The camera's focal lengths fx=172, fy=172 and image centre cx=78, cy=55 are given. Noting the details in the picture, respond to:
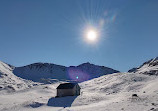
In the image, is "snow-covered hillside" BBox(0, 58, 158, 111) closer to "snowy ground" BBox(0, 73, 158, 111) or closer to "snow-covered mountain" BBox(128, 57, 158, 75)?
"snowy ground" BBox(0, 73, 158, 111)

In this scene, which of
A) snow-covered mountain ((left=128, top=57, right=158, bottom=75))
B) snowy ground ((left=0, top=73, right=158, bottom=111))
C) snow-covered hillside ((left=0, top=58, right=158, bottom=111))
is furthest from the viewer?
snow-covered mountain ((left=128, top=57, right=158, bottom=75))

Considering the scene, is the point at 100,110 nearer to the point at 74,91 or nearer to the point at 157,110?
the point at 157,110

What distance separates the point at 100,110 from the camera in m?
25.9

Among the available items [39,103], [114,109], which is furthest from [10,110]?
[114,109]

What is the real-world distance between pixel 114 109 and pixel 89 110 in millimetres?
3906

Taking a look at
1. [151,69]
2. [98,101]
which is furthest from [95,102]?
[151,69]

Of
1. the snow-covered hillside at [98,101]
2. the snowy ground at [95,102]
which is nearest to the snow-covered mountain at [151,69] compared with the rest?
the snow-covered hillside at [98,101]

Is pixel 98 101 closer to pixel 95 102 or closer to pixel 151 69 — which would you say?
pixel 95 102

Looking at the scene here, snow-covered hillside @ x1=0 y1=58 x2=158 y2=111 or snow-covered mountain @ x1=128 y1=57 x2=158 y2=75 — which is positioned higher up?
snow-covered mountain @ x1=128 y1=57 x2=158 y2=75

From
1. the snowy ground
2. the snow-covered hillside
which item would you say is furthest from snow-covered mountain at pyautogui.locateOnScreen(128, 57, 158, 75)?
the snowy ground

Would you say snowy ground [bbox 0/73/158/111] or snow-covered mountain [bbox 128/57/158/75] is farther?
snow-covered mountain [bbox 128/57/158/75]

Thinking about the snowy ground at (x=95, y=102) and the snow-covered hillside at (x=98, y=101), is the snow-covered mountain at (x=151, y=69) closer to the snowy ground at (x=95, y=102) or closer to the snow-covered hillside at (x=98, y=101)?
the snow-covered hillside at (x=98, y=101)

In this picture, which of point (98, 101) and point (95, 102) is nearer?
point (95, 102)

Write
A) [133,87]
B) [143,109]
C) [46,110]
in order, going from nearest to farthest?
1. [143,109]
2. [46,110]
3. [133,87]
